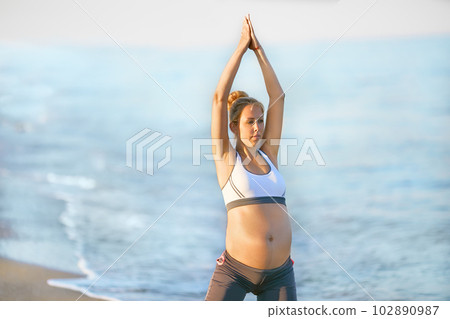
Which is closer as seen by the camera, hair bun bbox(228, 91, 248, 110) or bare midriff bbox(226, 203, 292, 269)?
bare midriff bbox(226, 203, 292, 269)

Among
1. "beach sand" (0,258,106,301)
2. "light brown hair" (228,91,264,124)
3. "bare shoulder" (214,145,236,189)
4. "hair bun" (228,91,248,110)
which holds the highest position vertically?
"hair bun" (228,91,248,110)

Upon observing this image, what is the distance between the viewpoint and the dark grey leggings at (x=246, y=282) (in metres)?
1.79

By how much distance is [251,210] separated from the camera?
182cm

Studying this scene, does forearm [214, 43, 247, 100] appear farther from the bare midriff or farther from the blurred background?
the blurred background

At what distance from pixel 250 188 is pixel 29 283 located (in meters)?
1.65

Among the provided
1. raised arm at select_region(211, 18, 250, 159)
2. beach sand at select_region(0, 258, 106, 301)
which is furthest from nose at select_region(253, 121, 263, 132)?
beach sand at select_region(0, 258, 106, 301)

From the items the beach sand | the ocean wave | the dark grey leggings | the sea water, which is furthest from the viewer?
the ocean wave

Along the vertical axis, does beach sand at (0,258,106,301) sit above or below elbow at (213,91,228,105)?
below

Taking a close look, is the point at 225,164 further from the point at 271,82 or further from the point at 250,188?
the point at 271,82

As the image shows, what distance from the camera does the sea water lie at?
10.3ft

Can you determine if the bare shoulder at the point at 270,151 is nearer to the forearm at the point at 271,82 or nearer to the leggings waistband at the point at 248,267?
the forearm at the point at 271,82

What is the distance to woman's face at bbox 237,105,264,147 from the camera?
1.89 m

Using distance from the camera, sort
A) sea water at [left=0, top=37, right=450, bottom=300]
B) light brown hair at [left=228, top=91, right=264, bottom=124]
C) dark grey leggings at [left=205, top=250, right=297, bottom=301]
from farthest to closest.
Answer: sea water at [left=0, top=37, right=450, bottom=300] < light brown hair at [left=228, top=91, right=264, bottom=124] < dark grey leggings at [left=205, top=250, right=297, bottom=301]
